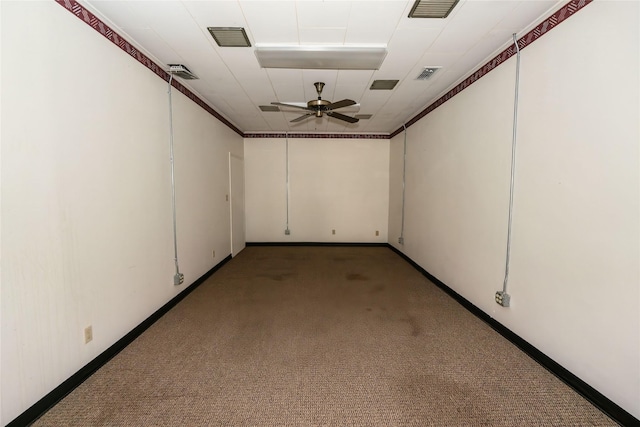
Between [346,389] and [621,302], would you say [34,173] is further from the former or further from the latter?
[621,302]

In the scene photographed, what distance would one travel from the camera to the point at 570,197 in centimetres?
195

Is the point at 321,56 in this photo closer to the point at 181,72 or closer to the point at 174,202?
the point at 181,72

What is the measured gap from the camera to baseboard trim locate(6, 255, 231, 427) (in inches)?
63.6

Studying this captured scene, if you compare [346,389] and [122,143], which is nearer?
[346,389]

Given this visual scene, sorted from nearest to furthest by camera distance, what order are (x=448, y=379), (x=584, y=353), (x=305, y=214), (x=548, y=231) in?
(x=584, y=353)
(x=448, y=379)
(x=548, y=231)
(x=305, y=214)

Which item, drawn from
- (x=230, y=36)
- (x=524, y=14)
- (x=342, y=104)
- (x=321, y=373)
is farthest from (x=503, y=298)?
(x=230, y=36)

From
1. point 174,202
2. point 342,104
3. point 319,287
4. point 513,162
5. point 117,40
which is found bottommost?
point 319,287

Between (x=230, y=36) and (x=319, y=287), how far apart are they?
3.16 meters

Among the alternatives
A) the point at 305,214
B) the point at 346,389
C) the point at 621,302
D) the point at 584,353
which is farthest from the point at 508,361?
the point at 305,214

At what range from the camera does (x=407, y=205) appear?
17.6 feet

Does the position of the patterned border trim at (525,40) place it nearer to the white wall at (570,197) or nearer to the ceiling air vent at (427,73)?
the white wall at (570,197)

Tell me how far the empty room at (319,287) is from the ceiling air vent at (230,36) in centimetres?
2

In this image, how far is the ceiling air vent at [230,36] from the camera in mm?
2301

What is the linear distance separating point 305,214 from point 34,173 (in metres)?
5.25
